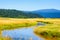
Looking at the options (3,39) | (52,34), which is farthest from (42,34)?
(3,39)

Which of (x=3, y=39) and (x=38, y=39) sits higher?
(x=3, y=39)

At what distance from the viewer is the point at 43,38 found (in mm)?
24688

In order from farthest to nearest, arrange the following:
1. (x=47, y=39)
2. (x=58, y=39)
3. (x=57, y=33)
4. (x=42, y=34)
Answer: (x=42, y=34)
(x=57, y=33)
(x=47, y=39)
(x=58, y=39)

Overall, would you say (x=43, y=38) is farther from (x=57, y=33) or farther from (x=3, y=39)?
(x=3, y=39)

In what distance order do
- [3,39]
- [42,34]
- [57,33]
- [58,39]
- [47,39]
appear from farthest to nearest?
[42,34] < [57,33] < [47,39] < [58,39] < [3,39]

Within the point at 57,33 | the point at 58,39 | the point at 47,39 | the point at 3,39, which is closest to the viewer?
the point at 3,39

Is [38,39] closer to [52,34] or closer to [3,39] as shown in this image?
[52,34]

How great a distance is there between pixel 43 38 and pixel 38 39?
1247 mm

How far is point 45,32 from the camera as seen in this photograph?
27.2 m

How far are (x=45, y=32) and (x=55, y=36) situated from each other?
10.3ft

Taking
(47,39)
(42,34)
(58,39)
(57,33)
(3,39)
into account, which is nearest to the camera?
(3,39)

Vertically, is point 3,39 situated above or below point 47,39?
above

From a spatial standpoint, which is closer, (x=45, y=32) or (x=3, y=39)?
(x=3, y=39)

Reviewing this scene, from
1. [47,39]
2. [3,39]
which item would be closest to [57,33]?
[47,39]
